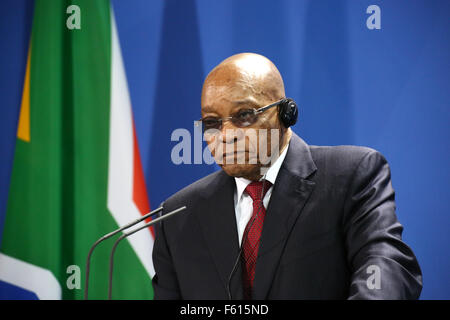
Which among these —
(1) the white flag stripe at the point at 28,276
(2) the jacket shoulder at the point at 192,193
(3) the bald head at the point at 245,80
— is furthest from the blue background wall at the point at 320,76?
(3) the bald head at the point at 245,80

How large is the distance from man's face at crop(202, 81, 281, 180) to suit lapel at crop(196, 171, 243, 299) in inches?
3.8

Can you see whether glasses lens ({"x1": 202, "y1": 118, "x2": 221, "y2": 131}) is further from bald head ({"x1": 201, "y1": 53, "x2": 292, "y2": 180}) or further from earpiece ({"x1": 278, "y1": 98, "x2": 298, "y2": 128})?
earpiece ({"x1": 278, "y1": 98, "x2": 298, "y2": 128})

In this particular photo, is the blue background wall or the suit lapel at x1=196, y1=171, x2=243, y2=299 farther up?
the blue background wall

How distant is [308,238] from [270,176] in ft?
0.77

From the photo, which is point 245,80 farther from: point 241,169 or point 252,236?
point 252,236

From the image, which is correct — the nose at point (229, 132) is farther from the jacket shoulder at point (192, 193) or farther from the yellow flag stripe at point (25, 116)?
the yellow flag stripe at point (25, 116)

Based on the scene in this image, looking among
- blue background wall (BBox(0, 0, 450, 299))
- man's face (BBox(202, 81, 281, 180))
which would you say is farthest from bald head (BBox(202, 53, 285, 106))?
blue background wall (BBox(0, 0, 450, 299))

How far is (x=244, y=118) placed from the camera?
159cm

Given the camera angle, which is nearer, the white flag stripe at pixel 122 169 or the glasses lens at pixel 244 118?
the glasses lens at pixel 244 118

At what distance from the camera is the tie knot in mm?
1622

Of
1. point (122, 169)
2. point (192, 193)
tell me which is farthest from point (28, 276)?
point (192, 193)

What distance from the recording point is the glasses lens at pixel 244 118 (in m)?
1.58

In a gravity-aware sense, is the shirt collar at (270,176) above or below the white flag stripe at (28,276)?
above
